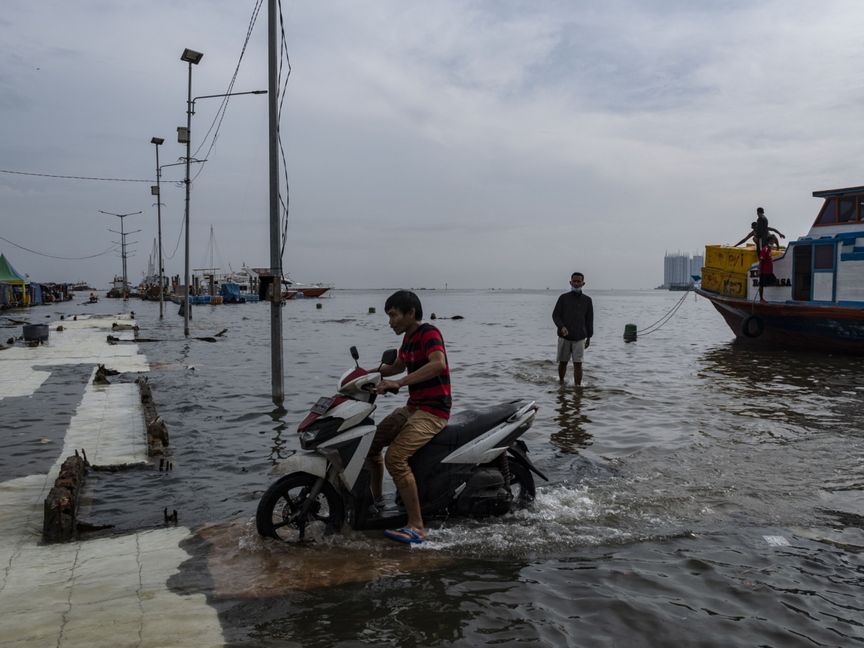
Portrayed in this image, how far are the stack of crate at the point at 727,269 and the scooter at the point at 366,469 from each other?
22.0 metres

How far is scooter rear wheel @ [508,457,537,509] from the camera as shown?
569 centimetres

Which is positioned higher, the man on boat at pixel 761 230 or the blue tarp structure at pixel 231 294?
the man on boat at pixel 761 230

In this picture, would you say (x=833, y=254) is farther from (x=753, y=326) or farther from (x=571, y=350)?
(x=571, y=350)

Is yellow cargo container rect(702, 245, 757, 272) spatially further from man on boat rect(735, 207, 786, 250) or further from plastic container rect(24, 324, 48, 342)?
plastic container rect(24, 324, 48, 342)

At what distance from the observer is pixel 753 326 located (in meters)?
23.3

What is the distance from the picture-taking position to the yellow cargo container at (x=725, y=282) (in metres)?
24.7

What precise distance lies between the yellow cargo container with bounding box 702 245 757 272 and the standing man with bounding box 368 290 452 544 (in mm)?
22884

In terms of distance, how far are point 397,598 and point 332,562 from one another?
691 millimetres

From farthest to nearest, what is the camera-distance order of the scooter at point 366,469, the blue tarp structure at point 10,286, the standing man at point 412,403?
the blue tarp structure at point 10,286 < the standing man at point 412,403 < the scooter at point 366,469

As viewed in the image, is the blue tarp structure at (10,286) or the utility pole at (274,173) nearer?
the utility pole at (274,173)

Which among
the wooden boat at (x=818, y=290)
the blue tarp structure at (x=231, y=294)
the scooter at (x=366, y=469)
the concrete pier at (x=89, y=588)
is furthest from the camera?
the blue tarp structure at (x=231, y=294)

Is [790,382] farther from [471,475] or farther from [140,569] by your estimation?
[140,569]

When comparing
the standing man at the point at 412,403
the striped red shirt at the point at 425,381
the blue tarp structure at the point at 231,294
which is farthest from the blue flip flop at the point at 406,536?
the blue tarp structure at the point at 231,294

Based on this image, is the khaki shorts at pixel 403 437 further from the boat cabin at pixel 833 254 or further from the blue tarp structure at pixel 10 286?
the blue tarp structure at pixel 10 286
